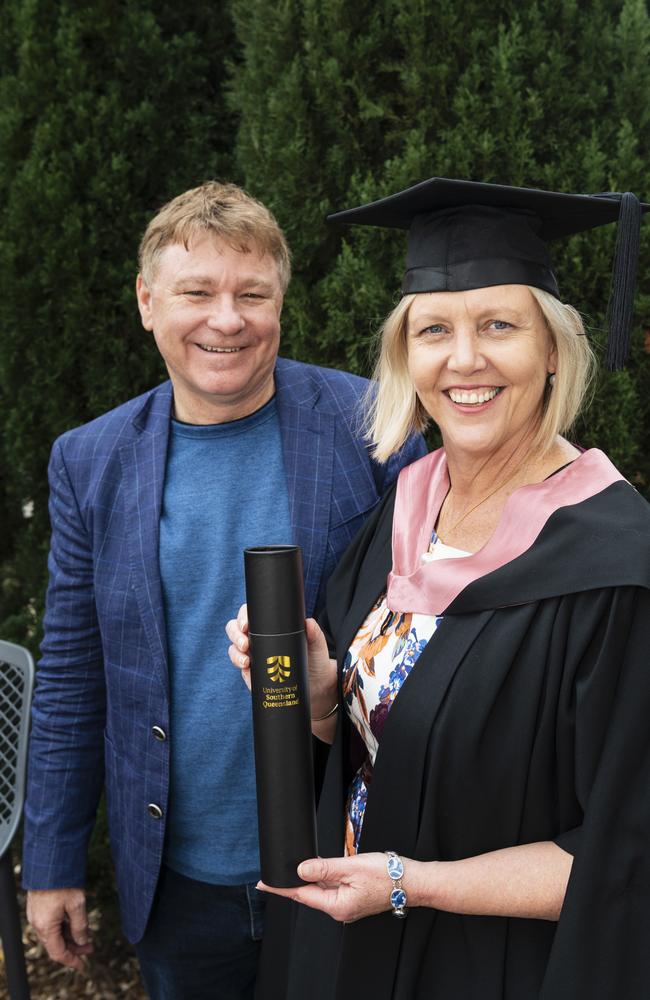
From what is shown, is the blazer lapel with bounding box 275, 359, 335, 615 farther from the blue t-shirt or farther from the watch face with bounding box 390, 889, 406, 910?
the watch face with bounding box 390, 889, 406, 910

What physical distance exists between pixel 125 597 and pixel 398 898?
3.60 ft

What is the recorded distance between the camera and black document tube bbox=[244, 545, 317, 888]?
162 centimetres

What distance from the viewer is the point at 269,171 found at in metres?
3.15

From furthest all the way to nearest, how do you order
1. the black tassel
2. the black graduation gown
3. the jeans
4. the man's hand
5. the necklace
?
1. the man's hand
2. the jeans
3. the necklace
4. the black tassel
5. the black graduation gown

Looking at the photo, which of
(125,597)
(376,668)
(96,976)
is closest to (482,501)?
(376,668)

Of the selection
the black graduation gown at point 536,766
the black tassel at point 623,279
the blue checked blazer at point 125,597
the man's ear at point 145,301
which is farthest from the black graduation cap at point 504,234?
the man's ear at point 145,301

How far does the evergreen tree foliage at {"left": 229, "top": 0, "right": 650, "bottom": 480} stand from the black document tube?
5.01ft

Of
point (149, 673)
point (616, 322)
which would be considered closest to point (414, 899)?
point (149, 673)

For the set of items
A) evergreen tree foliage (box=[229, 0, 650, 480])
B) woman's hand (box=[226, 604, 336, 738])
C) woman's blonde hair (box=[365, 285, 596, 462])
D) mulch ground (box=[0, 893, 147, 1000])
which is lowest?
mulch ground (box=[0, 893, 147, 1000])

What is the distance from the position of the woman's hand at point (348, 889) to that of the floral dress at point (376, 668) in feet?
0.89

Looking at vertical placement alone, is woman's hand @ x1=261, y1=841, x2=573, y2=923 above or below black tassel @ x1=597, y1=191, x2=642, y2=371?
below

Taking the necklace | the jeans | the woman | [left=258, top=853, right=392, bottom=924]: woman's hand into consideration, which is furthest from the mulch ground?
the necklace

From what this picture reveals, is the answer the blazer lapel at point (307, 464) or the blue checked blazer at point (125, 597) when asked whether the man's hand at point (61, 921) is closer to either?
the blue checked blazer at point (125, 597)

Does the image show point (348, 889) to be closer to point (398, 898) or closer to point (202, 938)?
point (398, 898)
